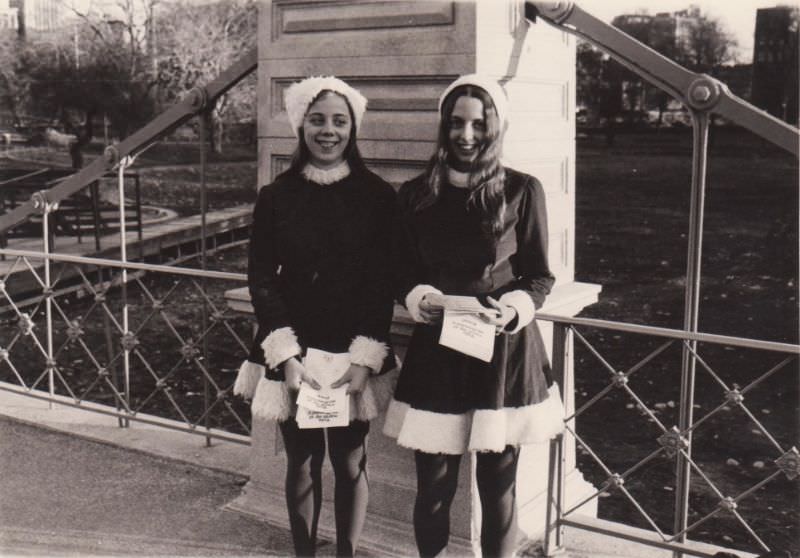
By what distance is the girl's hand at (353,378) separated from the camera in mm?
3186

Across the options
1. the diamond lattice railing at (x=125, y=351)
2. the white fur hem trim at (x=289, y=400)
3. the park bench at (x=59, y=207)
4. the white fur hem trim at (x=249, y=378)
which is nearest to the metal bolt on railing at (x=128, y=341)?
the diamond lattice railing at (x=125, y=351)

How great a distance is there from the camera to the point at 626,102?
58.4 feet

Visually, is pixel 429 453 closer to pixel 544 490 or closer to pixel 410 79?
pixel 544 490

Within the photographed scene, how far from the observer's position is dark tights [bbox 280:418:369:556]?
130 inches

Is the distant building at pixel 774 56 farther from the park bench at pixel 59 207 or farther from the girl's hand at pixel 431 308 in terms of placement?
the park bench at pixel 59 207

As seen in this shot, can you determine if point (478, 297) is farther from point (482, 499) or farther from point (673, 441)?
point (673, 441)

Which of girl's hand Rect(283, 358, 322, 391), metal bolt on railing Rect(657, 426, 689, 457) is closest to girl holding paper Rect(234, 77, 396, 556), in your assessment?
girl's hand Rect(283, 358, 322, 391)

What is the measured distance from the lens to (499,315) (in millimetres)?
2924

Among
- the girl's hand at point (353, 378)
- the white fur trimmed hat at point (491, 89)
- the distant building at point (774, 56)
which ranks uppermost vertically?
the distant building at point (774, 56)

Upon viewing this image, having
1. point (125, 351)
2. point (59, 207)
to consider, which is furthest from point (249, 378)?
point (59, 207)

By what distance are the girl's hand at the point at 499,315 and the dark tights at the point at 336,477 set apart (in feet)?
2.25

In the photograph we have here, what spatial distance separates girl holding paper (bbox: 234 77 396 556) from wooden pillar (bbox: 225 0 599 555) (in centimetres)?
37

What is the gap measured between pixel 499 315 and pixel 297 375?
74 centimetres

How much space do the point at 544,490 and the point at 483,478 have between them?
38.9 inches
